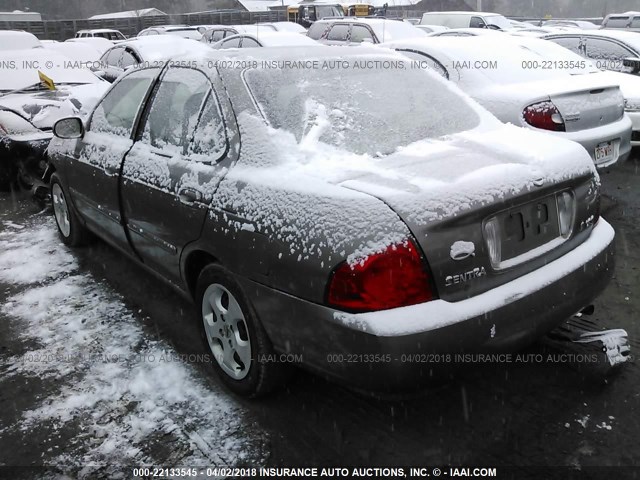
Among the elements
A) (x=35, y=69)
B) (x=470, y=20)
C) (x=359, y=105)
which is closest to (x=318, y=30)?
(x=470, y=20)

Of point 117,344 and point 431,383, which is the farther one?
point 117,344

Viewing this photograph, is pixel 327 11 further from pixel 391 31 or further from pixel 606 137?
pixel 606 137

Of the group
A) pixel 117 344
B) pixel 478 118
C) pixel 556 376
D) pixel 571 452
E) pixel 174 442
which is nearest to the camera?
pixel 571 452

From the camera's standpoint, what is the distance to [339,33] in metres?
15.0

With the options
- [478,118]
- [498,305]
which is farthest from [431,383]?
[478,118]

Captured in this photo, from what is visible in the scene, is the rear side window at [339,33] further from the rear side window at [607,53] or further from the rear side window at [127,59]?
the rear side window at [607,53]

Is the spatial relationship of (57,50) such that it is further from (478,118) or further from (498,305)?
(498,305)

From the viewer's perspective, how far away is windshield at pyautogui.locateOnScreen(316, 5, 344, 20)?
29.6m

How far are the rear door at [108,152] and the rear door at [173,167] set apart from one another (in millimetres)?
163

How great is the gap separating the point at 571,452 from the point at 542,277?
771 millimetres

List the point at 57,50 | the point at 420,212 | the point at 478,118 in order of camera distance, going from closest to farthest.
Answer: the point at 420,212
the point at 478,118
the point at 57,50

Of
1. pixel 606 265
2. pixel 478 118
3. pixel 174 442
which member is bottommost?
pixel 174 442

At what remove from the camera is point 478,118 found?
3.26 metres

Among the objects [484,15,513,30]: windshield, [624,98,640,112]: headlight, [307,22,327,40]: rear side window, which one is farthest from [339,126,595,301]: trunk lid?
[484,15,513,30]: windshield
